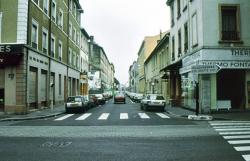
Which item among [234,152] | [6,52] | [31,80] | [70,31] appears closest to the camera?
[234,152]

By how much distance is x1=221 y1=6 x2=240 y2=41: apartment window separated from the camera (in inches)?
852

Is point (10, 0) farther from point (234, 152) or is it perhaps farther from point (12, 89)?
point (234, 152)

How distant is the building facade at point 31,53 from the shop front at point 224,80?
37.3 feet

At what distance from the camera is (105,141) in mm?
10297

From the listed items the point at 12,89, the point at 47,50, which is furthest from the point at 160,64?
the point at 12,89

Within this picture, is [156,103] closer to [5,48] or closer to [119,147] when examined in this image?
[5,48]

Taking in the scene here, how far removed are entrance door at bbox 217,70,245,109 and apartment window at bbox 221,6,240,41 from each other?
236 centimetres

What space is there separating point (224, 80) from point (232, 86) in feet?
2.23

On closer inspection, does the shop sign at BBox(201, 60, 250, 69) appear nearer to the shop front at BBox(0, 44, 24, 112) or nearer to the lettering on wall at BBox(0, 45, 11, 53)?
the shop front at BBox(0, 44, 24, 112)

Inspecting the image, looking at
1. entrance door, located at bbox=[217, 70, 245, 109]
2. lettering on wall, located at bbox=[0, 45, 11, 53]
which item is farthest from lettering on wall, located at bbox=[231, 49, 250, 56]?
lettering on wall, located at bbox=[0, 45, 11, 53]

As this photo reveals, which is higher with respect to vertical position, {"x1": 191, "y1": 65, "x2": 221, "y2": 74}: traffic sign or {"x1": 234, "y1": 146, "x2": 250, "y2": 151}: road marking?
{"x1": 191, "y1": 65, "x2": 221, "y2": 74}: traffic sign

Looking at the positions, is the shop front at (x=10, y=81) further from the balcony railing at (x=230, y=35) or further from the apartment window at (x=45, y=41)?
the balcony railing at (x=230, y=35)

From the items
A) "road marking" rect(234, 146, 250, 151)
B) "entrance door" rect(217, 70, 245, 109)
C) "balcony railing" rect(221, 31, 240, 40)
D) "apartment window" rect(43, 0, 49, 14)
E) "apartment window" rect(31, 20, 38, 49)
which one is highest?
"apartment window" rect(43, 0, 49, 14)

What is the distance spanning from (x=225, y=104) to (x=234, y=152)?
551 inches
